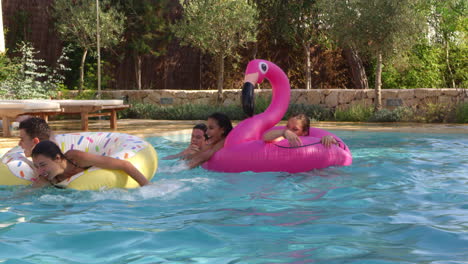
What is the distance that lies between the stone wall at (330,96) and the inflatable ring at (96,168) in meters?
9.63

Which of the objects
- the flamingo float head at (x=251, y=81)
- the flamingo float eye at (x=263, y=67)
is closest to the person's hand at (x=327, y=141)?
the flamingo float head at (x=251, y=81)

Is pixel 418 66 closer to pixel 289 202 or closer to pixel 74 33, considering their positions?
pixel 74 33

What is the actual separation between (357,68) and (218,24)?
17.6ft

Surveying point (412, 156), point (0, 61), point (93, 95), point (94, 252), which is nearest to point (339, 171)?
point (412, 156)

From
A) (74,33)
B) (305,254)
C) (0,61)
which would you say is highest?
(74,33)

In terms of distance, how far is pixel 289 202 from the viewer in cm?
511

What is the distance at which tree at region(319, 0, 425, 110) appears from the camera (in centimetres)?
1251

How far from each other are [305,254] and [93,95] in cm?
1402

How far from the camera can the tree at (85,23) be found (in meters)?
16.3

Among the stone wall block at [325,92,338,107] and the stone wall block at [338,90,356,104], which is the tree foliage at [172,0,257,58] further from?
the stone wall block at [338,90,356,104]

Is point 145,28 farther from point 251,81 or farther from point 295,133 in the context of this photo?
point 295,133

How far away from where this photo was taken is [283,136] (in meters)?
6.36

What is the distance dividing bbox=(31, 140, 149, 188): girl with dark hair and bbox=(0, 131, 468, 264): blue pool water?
0.45 ft

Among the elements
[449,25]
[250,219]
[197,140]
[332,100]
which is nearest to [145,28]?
[332,100]
